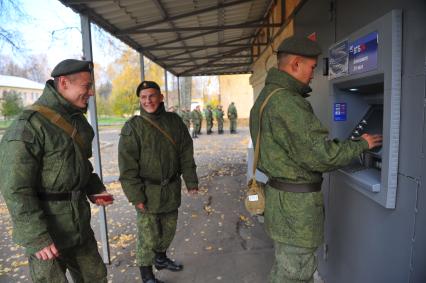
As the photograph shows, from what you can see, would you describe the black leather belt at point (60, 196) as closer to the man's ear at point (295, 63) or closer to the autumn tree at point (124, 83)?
the man's ear at point (295, 63)

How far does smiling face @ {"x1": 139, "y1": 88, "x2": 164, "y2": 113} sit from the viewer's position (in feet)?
9.63

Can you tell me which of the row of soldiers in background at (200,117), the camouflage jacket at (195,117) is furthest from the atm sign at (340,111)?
the camouflage jacket at (195,117)

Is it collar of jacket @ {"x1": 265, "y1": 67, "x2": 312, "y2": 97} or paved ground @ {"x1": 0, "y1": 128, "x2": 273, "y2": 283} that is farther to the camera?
paved ground @ {"x1": 0, "y1": 128, "x2": 273, "y2": 283}

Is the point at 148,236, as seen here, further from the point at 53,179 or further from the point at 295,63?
the point at 295,63

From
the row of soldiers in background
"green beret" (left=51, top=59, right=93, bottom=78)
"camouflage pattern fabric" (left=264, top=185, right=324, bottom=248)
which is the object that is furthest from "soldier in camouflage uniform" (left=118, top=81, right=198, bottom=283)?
the row of soldiers in background

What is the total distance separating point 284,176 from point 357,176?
468 mm

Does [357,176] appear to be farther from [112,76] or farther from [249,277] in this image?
[112,76]

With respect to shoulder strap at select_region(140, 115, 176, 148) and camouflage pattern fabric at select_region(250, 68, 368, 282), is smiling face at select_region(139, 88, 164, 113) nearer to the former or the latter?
shoulder strap at select_region(140, 115, 176, 148)

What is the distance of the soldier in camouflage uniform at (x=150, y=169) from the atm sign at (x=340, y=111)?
154cm

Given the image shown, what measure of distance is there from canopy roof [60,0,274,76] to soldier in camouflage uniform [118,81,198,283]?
44.1 inches

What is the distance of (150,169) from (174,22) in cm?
270

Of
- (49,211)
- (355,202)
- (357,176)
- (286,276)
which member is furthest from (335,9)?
(49,211)

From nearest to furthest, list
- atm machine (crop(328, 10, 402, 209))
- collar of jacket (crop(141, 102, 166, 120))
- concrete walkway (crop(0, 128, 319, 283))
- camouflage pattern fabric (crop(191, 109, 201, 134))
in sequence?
1. atm machine (crop(328, 10, 402, 209))
2. collar of jacket (crop(141, 102, 166, 120))
3. concrete walkway (crop(0, 128, 319, 283))
4. camouflage pattern fabric (crop(191, 109, 201, 134))

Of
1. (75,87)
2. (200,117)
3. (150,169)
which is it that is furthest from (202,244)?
(200,117)
